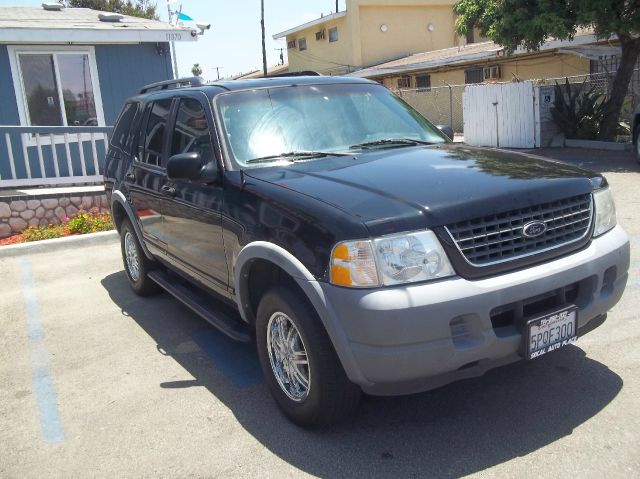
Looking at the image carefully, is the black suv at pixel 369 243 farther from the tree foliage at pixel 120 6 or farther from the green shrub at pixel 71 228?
the tree foliage at pixel 120 6

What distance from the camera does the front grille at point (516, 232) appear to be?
295cm

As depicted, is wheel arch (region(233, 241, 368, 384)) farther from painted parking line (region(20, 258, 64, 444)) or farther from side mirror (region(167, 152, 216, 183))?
painted parking line (region(20, 258, 64, 444))

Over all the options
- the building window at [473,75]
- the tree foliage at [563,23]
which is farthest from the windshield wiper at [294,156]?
the building window at [473,75]

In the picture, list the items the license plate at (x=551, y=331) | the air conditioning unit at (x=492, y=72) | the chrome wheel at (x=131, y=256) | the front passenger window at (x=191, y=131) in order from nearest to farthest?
the license plate at (x=551, y=331)
the front passenger window at (x=191, y=131)
the chrome wheel at (x=131, y=256)
the air conditioning unit at (x=492, y=72)

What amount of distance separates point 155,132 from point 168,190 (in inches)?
29.0

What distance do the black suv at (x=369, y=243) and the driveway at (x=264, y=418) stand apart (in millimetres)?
290

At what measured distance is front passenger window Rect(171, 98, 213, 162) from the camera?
4.23 meters

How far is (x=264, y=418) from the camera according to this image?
366 centimetres

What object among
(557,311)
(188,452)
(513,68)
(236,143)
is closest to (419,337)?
(557,311)

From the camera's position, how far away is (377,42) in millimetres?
35219

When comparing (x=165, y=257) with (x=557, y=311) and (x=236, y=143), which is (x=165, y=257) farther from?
(x=557, y=311)

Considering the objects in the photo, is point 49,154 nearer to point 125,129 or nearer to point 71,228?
point 71,228

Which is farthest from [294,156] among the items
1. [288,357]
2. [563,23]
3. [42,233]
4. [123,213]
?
[563,23]

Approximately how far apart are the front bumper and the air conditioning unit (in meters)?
22.9
